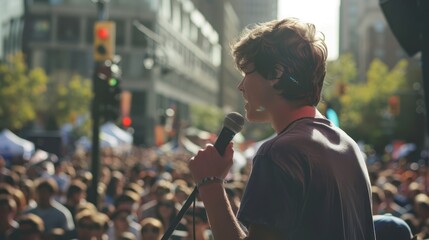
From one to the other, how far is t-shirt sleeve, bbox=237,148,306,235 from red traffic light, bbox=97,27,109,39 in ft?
47.3

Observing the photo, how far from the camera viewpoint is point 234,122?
9.29ft

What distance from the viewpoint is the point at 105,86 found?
48.2 feet

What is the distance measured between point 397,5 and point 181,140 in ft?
91.1

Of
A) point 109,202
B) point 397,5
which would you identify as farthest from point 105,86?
point 397,5

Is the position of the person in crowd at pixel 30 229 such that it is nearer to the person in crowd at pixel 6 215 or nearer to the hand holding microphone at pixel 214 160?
the person in crowd at pixel 6 215

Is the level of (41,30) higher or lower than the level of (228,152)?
lower

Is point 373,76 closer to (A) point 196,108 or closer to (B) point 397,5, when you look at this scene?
(A) point 196,108

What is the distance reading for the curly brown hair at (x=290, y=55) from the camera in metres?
2.59

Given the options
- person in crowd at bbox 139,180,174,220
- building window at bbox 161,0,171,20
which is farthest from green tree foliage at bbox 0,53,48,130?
person in crowd at bbox 139,180,174,220

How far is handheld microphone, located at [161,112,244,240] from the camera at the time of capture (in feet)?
8.77

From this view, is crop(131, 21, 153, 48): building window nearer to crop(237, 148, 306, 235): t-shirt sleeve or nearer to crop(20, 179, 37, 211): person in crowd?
crop(20, 179, 37, 211): person in crowd

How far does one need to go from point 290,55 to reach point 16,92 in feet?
194

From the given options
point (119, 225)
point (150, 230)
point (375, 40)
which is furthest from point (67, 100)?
point (375, 40)

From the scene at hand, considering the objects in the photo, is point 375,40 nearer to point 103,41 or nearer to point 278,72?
point 103,41
